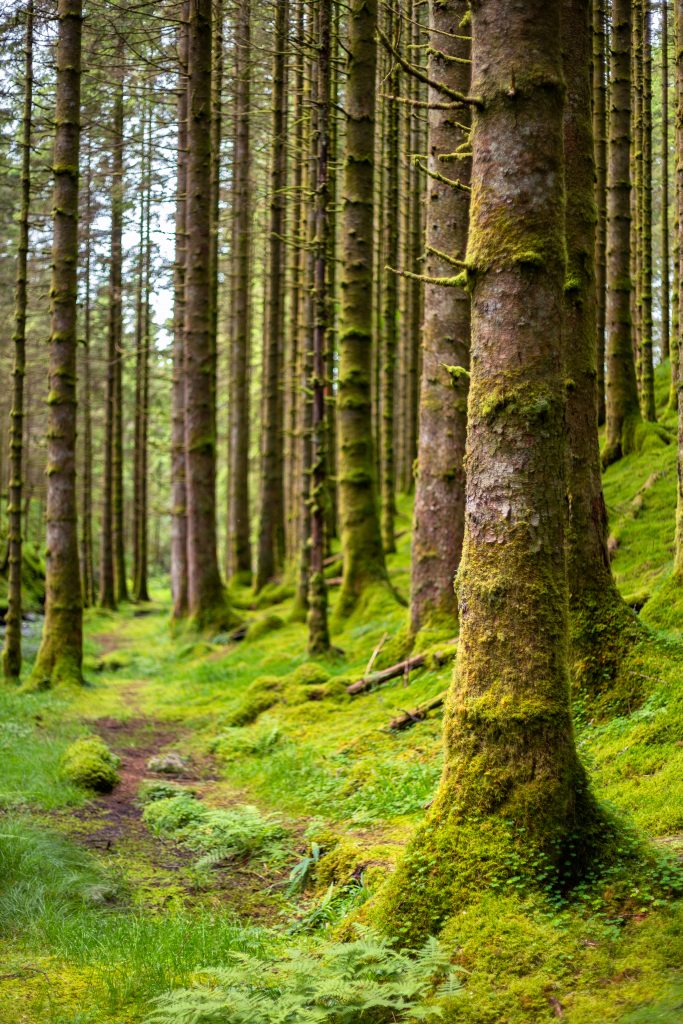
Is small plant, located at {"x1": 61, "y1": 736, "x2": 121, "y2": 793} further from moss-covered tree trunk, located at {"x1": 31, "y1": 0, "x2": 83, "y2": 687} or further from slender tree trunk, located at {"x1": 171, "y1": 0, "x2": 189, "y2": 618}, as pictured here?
slender tree trunk, located at {"x1": 171, "y1": 0, "x2": 189, "y2": 618}

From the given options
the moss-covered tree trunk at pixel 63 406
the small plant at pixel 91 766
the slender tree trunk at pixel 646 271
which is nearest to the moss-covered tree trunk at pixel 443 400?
the small plant at pixel 91 766

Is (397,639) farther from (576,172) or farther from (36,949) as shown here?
(36,949)

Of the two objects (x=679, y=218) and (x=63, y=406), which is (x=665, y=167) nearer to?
(x=679, y=218)

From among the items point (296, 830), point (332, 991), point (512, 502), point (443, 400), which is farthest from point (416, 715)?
point (332, 991)

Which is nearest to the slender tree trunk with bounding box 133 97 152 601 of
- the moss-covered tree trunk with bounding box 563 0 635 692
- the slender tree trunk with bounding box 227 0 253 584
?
the slender tree trunk with bounding box 227 0 253 584

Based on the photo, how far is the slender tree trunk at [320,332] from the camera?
10.6m

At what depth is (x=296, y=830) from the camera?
6.54 meters

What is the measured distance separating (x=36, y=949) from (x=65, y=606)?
27.0 ft

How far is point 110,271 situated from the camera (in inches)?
1009

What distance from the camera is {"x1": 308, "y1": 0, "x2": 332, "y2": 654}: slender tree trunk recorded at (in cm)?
1060

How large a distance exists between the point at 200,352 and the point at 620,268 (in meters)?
7.69

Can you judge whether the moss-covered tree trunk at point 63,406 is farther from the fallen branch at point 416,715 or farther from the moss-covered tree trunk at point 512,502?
the moss-covered tree trunk at point 512,502

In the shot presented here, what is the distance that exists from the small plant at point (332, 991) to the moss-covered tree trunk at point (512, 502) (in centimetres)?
38

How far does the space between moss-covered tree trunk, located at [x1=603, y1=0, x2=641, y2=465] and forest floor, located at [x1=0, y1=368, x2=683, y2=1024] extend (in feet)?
2.76
